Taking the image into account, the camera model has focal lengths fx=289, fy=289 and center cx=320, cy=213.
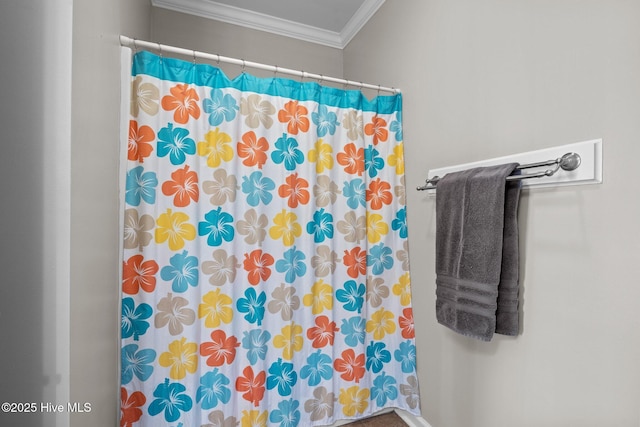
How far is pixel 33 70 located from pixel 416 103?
1.40 m

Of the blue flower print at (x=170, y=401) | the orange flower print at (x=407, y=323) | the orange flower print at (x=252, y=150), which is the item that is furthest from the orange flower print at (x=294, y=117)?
the blue flower print at (x=170, y=401)

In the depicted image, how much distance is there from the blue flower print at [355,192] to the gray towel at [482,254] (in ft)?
1.44

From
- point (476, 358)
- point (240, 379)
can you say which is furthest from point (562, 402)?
point (240, 379)

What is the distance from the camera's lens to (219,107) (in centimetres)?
125

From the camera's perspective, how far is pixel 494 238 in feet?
3.15

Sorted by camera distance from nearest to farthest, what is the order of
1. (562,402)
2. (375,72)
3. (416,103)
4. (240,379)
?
(562,402), (240,379), (416,103), (375,72)

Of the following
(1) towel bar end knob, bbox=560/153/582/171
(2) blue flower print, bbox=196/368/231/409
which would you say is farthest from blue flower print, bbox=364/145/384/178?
(2) blue flower print, bbox=196/368/231/409

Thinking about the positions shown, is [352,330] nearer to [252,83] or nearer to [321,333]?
[321,333]

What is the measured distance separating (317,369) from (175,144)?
120cm

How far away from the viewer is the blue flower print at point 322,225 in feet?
4.61

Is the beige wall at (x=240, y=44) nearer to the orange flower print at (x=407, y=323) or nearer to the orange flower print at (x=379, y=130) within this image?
the orange flower print at (x=379, y=130)

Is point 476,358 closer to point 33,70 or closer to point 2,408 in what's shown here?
point 2,408

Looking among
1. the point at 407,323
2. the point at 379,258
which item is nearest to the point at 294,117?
the point at 379,258

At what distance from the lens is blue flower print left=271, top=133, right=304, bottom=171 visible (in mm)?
1338
